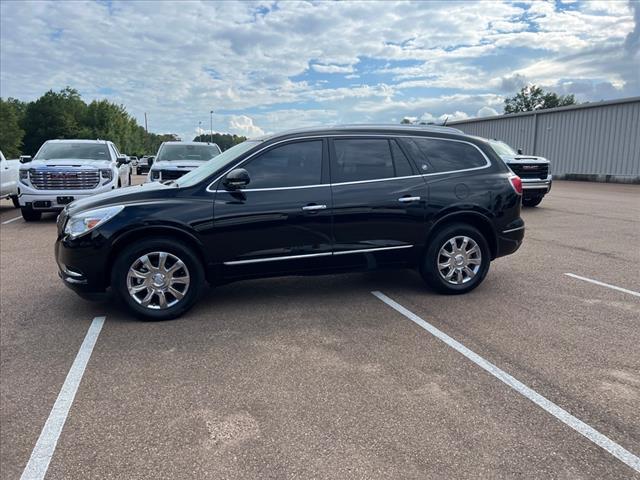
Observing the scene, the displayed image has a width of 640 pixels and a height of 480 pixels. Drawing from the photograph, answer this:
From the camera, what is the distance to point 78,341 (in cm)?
446

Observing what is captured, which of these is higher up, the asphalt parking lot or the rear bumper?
the rear bumper

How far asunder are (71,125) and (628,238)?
94.5 metres

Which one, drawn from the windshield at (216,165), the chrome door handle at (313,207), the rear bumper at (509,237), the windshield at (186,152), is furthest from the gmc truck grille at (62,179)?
the rear bumper at (509,237)

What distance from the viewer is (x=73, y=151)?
12.9 m

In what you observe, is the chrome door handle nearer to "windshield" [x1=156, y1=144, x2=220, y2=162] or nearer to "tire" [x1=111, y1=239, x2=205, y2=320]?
"tire" [x1=111, y1=239, x2=205, y2=320]

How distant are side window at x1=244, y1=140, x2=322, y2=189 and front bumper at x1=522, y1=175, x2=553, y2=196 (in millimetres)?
10087

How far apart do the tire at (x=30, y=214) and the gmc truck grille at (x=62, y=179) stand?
0.62 metres

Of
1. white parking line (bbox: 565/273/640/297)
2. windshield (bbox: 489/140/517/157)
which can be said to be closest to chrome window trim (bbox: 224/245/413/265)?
white parking line (bbox: 565/273/640/297)

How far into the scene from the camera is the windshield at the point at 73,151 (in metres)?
12.5

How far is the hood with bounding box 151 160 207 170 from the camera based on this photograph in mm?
11422

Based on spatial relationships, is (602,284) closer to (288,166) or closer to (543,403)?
(543,403)

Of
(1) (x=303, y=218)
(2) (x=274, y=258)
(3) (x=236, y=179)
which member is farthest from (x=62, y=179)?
(1) (x=303, y=218)

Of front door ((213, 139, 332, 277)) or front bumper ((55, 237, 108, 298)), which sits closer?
front bumper ((55, 237, 108, 298))

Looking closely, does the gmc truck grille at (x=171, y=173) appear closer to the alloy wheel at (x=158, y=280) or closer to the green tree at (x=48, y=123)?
the alloy wheel at (x=158, y=280)
